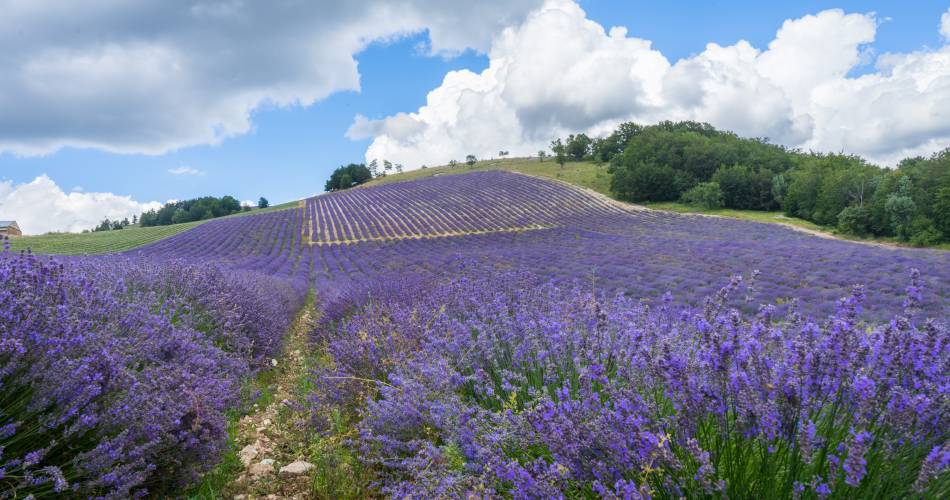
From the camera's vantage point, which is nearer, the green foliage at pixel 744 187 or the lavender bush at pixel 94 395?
the lavender bush at pixel 94 395

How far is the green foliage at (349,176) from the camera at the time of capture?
70.3 metres

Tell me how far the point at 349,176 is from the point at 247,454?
69.2m

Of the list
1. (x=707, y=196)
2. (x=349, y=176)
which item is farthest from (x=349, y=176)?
(x=707, y=196)

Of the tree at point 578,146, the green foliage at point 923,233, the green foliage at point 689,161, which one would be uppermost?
the tree at point 578,146

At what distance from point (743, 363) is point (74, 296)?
411 centimetres

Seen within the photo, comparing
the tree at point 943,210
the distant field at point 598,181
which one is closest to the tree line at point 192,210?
the distant field at point 598,181

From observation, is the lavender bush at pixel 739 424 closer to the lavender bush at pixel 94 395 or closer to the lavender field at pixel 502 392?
the lavender field at pixel 502 392

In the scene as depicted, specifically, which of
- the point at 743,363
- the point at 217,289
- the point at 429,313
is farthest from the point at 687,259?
the point at 743,363

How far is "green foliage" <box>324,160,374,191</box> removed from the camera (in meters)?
70.3

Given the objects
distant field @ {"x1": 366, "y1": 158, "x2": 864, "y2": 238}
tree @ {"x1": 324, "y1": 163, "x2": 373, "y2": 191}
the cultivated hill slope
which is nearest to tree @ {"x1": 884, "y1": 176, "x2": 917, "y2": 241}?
distant field @ {"x1": 366, "y1": 158, "x2": 864, "y2": 238}

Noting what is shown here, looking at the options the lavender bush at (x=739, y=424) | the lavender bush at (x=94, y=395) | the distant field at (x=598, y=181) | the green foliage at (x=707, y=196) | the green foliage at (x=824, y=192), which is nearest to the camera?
the lavender bush at (x=739, y=424)

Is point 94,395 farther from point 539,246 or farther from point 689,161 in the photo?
point 689,161

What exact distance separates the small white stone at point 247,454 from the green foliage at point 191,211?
60.3 metres

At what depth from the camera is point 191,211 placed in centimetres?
5806
